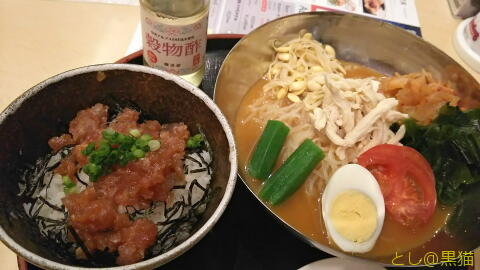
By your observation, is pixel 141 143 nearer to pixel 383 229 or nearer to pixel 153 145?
pixel 153 145

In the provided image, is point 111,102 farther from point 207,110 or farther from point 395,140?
point 395,140

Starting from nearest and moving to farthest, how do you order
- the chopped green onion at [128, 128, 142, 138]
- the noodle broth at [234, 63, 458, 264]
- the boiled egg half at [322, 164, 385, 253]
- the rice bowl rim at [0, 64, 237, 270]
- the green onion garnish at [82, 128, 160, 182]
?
the rice bowl rim at [0, 64, 237, 270], the green onion garnish at [82, 128, 160, 182], the chopped green onion at [128, 128, 142, 138], the boiled egg half at [322, 164, 385, 253], the noodle broth at [234, 63, 458, 264]

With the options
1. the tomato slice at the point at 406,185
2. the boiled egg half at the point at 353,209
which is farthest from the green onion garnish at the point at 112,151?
the tomato slice at the point at 406,185

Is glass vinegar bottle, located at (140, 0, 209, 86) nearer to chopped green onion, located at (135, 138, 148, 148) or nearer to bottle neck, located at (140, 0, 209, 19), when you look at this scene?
bottle neck, located at (140, 0, 209, 19)

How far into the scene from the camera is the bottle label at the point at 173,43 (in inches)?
49.2

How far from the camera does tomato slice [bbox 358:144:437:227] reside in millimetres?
1378

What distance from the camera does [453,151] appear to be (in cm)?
144

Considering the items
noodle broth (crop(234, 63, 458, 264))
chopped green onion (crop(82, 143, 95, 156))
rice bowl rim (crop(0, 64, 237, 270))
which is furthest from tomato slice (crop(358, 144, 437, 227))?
chopped green onion (crop(82, 143, 95, 156))

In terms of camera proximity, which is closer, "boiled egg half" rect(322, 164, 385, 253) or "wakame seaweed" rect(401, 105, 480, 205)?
"boiled egg half" rect(322, 164, 385, 253)

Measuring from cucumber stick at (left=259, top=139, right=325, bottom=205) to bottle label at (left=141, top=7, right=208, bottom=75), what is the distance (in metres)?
0.48

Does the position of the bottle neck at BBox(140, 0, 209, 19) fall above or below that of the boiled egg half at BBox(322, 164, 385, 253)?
above

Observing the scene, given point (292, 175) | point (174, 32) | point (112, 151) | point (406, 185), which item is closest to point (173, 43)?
point (174, 32)

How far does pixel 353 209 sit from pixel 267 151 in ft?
1.15

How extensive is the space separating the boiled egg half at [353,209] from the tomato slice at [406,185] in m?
0.10
